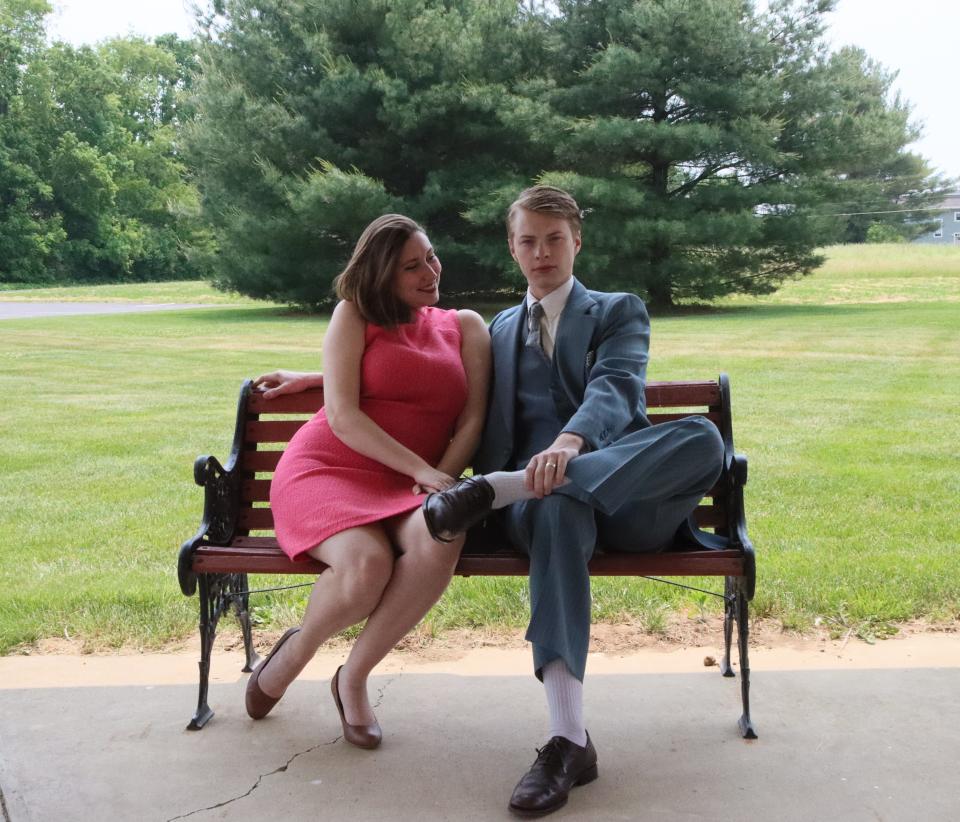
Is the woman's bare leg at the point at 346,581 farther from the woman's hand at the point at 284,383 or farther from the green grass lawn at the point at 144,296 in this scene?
the green grass lawn at the point at 144,296

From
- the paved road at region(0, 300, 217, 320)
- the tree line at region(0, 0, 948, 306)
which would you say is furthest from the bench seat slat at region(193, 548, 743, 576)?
the paved road at region(0, 300, 217, 320)

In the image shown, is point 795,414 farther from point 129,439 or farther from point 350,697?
point 350,697

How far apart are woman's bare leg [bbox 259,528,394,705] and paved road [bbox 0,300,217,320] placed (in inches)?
847

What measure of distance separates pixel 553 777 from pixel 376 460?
3.18 feet

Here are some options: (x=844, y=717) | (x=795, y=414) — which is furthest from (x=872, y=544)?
(x=795, y=414)

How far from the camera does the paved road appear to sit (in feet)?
77.6

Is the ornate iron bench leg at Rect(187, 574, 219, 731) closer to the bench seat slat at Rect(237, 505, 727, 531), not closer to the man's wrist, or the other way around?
the bench seat slat at Rect(237, 505, 727, 531)

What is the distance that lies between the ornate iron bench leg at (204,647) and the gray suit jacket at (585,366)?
2.77ft

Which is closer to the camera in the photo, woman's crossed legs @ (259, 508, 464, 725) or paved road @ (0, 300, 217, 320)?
woman's crossed legs @ (259, 508, 464, 725)

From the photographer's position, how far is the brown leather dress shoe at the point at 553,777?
2441 mm

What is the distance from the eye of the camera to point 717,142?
22.2 meters

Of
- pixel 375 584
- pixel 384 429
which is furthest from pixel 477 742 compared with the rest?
pixel 384 429

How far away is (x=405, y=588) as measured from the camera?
272 cm

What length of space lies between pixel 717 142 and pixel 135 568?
19783 mm
